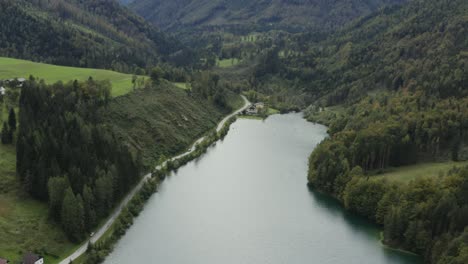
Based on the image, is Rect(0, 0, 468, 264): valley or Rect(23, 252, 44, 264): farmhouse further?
Rect(0, 0, 468, 264): valley

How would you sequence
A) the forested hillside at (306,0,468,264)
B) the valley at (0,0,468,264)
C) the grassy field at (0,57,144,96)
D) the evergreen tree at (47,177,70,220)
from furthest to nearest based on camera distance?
the grassy field at (0,57,144,96) < the forested hillside at (306,0,468,264) < the evergreen tree at (47,177,70,220) < the valley at (0,0,468,264)

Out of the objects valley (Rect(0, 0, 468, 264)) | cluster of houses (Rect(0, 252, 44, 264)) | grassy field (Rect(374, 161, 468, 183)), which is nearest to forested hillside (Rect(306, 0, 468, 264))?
valley (Rect(0, 0, 468, 264))

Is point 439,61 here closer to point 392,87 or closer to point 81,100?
point 392,87

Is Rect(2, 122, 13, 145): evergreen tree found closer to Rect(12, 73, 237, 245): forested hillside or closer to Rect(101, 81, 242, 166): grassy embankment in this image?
Rect(12, 73, 237, 245): forested hillside

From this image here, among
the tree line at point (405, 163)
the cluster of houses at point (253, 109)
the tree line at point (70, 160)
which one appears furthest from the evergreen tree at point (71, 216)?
the cluster of houses at point (253, 109)

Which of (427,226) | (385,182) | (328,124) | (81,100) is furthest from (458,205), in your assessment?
(328,124)

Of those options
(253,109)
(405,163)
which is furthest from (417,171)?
(253,109)

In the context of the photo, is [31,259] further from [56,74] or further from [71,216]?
A: [56,74]
